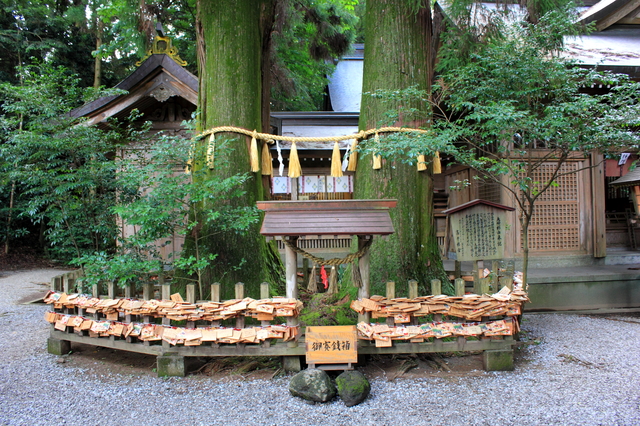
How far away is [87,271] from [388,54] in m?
4.17

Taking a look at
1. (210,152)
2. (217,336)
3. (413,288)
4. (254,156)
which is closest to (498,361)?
(413,288)

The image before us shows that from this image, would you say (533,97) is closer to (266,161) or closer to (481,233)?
(481,233)

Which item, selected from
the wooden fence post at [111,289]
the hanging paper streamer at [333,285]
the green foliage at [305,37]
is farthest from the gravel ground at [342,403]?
the green foliage at [305,37]

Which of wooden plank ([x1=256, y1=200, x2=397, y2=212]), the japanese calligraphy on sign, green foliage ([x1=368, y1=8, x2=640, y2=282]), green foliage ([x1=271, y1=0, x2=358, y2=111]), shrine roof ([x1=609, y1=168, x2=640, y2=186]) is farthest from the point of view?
green foliage ([x1=271, y1=0, x2=358, y2=111])

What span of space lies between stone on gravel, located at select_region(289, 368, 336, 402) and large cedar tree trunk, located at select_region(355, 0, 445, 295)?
1.45 m

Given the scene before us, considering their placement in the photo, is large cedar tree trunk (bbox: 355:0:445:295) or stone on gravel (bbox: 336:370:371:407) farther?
→ large cedar tree trunk (bbox: 355:0:445:295)

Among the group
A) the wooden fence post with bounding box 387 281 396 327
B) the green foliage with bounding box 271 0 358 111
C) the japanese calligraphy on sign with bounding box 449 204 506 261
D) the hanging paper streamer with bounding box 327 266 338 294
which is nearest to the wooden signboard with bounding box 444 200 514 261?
the japanese calligraphy on sign with bounding box 449 204 506 261

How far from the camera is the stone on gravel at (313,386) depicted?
10.8ft

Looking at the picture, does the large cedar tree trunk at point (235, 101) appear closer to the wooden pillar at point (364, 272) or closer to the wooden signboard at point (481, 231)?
the wooden pillar at point (364, 272)

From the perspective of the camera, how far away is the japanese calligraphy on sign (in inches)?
207

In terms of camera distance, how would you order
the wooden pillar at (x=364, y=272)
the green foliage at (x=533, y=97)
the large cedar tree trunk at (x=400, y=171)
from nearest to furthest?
the wooden pillar at (x=364, y=272)
the green foliage at (x=533, y=97)
the large cedar tree trunk at (x=400, y=171)

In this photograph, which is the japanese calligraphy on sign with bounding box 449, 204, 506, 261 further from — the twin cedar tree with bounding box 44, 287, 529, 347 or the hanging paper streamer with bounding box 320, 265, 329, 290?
the hanging paper streamer with bounding box 320, 265, 329, 290

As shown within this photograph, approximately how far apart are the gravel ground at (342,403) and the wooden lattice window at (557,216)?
4.87 m

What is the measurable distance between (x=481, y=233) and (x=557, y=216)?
4978 millimetres
